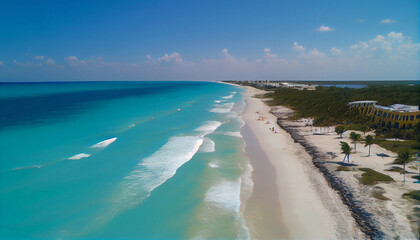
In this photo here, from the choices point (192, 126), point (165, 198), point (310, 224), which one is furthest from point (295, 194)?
point (192, 126)

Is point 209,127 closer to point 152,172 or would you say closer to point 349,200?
point 152,172

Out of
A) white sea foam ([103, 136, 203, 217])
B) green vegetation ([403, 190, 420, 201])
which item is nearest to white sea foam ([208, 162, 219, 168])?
white sea foam ([103, 136, 203, 217])

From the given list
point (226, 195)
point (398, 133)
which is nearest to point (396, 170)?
point (398, 133)

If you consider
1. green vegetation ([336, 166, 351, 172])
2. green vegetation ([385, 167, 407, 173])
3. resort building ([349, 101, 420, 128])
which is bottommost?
green vegetation ([336, 166, 351, 172])

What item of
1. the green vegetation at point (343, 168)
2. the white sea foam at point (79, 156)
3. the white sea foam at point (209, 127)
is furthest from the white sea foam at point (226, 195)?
the white sea foam at point (209, 127)

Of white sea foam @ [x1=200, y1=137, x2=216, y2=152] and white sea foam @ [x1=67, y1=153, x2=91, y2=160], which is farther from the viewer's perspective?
white sea foam @ [x1=200, y1=137, x2=216, y2=152]

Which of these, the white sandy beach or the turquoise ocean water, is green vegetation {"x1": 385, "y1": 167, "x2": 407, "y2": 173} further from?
the turquoise ocean water

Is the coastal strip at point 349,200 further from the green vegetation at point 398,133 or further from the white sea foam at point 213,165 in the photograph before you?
the green vegetation at point 398,133
